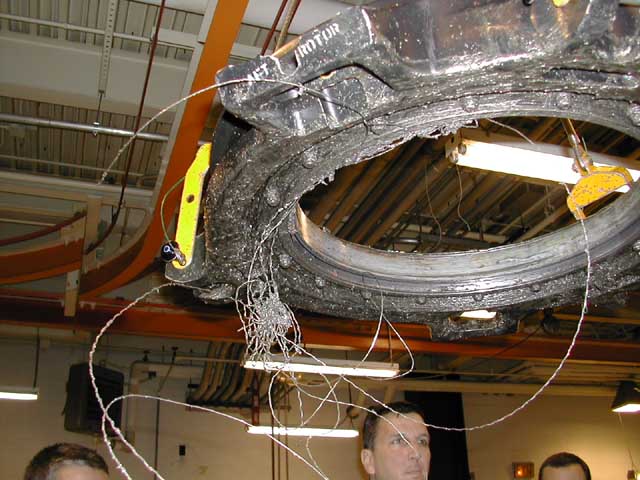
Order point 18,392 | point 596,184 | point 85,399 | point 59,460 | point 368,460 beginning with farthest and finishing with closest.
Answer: point 85,399, point 18,392, point 368,460, point 59,460, point 596,184

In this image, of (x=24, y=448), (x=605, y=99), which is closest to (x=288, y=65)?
(x=605, y=99)

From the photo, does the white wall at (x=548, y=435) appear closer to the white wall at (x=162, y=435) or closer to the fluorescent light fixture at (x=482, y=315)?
the white wall at (x=162, y=435)

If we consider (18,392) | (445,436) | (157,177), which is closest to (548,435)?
(445,436)

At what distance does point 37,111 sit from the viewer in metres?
4.68

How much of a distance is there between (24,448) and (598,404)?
8.27 m

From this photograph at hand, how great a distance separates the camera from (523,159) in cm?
239

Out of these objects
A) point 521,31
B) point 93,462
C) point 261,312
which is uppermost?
point 521,31

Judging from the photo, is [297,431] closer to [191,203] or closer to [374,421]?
[374,421]

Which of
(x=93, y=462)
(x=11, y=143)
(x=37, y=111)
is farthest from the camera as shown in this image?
(x=11, y=143)

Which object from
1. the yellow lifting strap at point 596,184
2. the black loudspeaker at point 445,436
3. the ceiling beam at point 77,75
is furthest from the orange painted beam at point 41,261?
the black loudspeaker at point 445,436

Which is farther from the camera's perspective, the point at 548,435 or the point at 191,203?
the point at 548,435

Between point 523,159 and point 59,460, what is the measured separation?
199cm

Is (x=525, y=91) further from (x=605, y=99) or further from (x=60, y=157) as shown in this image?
(x=60, y=157)

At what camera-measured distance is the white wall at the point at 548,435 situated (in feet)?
30.9
